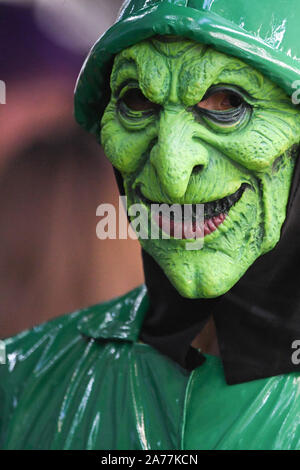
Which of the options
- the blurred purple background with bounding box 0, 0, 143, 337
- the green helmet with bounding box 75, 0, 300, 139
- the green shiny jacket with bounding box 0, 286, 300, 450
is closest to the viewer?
the green helmet with bounding box 75, 0, 300, 139

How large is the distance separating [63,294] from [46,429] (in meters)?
1.20

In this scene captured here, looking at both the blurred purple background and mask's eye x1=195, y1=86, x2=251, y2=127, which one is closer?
mask's eye x1=195, y1=86, x2=251, y2=127

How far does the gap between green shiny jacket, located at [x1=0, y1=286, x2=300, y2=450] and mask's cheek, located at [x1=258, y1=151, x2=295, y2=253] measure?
0.22 meters

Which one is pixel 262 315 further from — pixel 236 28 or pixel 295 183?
pixel 236 28

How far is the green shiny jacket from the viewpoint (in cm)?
97

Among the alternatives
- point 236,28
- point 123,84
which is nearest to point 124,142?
point 123,84

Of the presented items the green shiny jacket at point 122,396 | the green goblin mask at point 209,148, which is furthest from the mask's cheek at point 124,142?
the green shiny jacket at point 122,396

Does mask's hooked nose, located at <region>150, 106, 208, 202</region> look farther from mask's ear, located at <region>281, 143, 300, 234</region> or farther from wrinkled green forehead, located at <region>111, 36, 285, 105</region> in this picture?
mask's ear, located at <region>281, 143, 300, 234</region>

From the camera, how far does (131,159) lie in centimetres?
95

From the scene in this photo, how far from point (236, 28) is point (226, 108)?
0.10m

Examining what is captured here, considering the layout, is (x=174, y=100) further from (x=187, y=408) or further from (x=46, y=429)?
(x=46, y=429)

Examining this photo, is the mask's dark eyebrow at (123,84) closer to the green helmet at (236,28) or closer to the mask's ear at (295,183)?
the green helmet at (236,28)

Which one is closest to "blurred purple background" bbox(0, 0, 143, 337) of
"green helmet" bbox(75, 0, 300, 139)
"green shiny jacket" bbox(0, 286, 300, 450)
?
"green shiny jacket" bbox(0, 286, 300, 450)

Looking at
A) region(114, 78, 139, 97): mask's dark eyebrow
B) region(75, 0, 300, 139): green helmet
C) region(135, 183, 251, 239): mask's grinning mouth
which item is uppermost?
region(75, 0, 300, 139): green helmet
